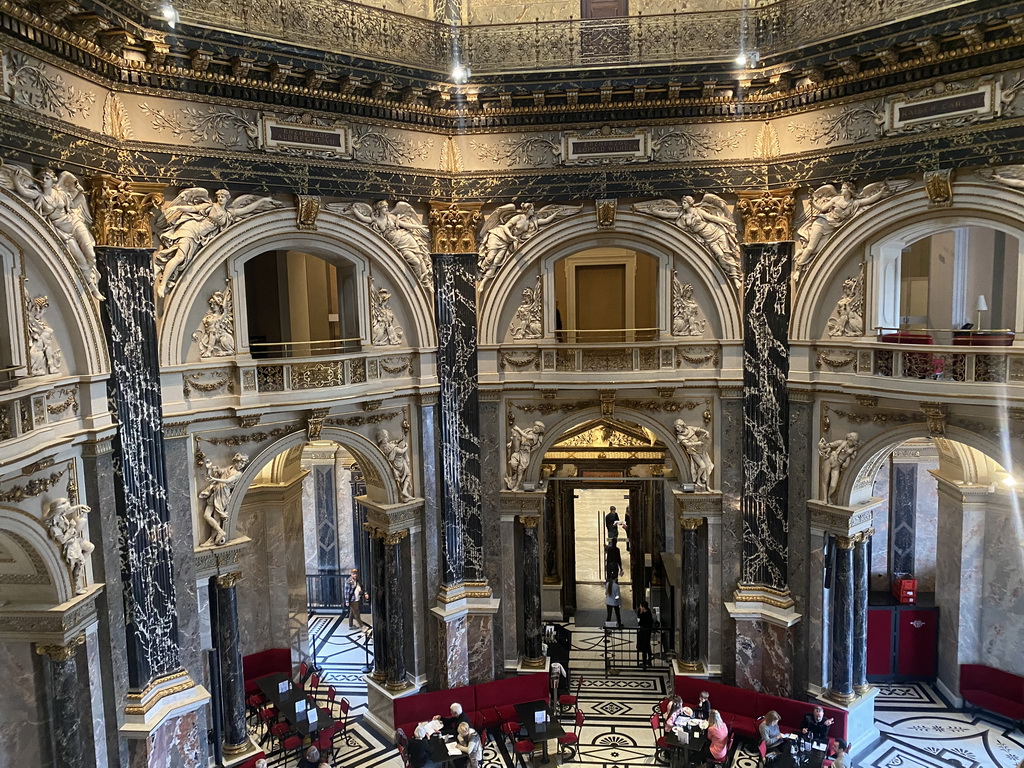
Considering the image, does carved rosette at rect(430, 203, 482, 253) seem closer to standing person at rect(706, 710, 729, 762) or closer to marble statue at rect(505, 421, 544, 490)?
marble statue at rect(505, 421, 544, 490)

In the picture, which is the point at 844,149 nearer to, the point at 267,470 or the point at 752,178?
the point at 752,178

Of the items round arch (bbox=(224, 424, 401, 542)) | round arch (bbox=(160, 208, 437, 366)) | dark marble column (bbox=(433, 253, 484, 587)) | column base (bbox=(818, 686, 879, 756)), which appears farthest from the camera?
dark marble column (bbox=(433, 253, 484, 587))

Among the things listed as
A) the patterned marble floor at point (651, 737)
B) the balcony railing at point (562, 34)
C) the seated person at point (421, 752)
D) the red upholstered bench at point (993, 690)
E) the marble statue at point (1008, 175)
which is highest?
the balcony railing at point (562, 34)

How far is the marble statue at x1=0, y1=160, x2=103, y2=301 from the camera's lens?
9.59 meters

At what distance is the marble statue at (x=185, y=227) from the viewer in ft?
38.4

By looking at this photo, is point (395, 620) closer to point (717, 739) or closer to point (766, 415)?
point (717, 739)

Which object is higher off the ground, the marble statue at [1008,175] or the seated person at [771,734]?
the marble statue at [1008,175]

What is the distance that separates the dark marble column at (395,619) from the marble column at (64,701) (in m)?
5.62

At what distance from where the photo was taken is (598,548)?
2541 cm

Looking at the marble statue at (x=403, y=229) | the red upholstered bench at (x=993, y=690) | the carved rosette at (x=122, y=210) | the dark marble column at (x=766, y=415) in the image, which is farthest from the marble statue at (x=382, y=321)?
the red upholstered bench at (x=993, y=690)

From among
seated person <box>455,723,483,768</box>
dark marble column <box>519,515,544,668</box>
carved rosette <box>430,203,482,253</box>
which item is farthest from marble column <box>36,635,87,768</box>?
carved rosette <box>430,203,482,253</box>

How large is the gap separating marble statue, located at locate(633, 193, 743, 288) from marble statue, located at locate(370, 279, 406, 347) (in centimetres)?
485

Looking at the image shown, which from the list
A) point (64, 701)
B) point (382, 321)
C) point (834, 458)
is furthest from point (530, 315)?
point (64, 701)

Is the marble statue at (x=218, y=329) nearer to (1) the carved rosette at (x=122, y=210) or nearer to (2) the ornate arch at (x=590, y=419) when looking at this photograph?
(1) the carved rosette at (x=122, y=210)
